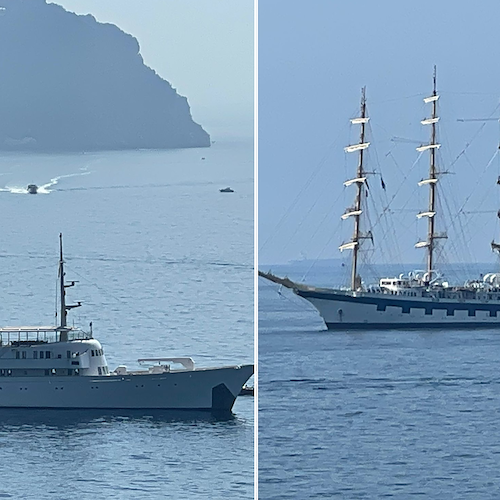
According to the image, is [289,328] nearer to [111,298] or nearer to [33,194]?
[111,298]

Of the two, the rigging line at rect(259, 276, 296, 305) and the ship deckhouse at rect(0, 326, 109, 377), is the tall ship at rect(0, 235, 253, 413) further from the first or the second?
the rigging line at rect(259, 276, 296, 305)

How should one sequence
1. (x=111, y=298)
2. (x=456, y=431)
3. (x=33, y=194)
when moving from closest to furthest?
1. (x=456, y=431)
2. (x=33, y=194)
3. (x=111, y=298)

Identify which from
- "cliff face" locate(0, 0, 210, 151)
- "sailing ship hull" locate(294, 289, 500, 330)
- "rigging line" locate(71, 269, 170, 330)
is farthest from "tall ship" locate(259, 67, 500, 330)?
"cliff face" locate(0, 0, 210, 151)

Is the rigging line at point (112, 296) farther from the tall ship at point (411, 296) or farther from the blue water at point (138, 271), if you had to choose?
the tall ship at point (411, 296)

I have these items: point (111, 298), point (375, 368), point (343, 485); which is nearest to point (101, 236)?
point (111, 298)

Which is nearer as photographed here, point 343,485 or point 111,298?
point 343,485

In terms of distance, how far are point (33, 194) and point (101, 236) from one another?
748 millimetres

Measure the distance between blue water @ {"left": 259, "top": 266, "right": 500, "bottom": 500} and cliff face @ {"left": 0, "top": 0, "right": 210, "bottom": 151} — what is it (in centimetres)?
161

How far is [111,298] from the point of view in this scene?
1141cm

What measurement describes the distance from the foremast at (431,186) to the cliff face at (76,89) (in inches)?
187

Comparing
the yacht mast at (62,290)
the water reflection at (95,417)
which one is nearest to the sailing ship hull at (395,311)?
the yacht mast at (62,290)

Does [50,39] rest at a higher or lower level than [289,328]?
higher

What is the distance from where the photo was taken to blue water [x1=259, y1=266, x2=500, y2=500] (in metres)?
8.81

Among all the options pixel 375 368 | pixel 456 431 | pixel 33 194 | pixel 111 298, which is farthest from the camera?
pixel 375 368
